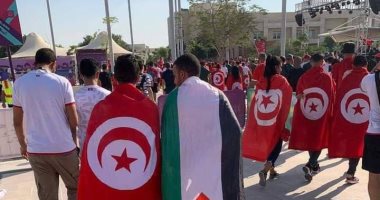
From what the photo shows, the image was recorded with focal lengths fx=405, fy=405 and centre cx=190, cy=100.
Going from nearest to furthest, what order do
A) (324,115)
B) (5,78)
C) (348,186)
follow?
(348,186) < (324,115) < (5,78)

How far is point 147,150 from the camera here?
2811mm

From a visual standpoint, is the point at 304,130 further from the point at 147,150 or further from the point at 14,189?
the point at 14,189

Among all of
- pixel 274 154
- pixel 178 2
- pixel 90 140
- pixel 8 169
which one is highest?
pixel 178 2

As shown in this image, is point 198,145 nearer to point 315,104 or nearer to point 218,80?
point 315,104

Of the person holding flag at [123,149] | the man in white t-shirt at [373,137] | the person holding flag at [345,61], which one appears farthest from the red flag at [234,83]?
the person holding flag at [123,149]

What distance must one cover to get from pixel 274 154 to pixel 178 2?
58.9ft

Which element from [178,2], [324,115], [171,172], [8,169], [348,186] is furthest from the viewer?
[178,2]

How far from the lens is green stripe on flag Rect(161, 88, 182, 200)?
2.77m

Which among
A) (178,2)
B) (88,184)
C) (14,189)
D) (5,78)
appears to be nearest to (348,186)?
(88,184)

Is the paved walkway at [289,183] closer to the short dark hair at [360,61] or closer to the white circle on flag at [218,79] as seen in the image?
the short dark hair at [360,61]

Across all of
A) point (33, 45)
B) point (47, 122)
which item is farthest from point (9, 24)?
point (33, 45)

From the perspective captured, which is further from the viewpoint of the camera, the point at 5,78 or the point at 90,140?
the point at 5,78

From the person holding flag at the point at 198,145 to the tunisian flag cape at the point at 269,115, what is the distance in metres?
2.61

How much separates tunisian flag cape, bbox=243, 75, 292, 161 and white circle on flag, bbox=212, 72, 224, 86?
6.95 m
